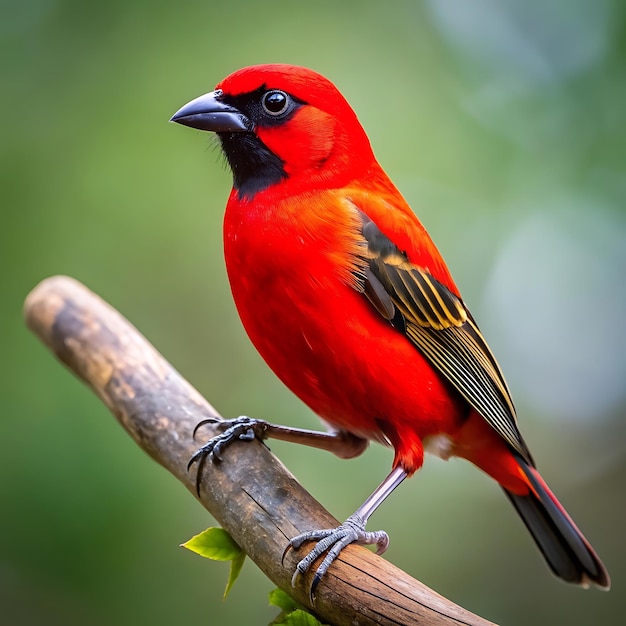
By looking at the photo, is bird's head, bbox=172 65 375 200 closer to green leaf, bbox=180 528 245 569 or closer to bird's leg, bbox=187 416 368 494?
bird's leg, bbox=187 416 368 494

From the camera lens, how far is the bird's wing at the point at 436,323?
10.1ft

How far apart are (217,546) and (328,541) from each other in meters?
0.53

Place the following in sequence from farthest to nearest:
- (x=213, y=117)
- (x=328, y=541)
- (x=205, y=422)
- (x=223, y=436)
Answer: (x=205, y=422)
(x=223, y=436)
(x=213, y=117)
(x=328, y=541)

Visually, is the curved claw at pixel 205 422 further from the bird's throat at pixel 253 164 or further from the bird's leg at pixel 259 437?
the bird's throat at pixel 253 164

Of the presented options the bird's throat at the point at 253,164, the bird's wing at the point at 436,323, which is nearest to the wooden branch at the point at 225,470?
the bird's wing at the point at 436,323

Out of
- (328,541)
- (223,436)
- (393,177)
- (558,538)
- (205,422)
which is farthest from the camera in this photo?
(393,177)

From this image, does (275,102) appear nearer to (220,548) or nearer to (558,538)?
(220,548)

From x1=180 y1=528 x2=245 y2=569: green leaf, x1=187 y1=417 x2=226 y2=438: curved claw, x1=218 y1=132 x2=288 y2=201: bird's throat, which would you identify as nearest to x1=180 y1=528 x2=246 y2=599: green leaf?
x1=180 y1=528 x2=245 y2=569: green leaf

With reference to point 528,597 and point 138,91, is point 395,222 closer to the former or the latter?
point 138,91

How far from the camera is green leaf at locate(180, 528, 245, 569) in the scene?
299cm

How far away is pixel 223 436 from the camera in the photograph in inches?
128

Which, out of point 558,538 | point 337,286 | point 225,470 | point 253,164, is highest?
point 253,164

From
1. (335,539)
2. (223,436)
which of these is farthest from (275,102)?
(335,539)

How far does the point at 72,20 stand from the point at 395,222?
3.07m
